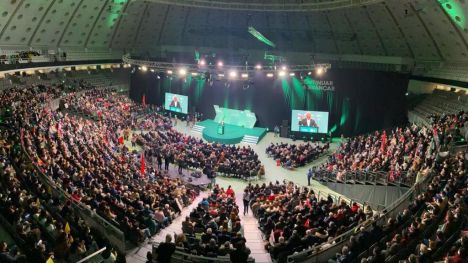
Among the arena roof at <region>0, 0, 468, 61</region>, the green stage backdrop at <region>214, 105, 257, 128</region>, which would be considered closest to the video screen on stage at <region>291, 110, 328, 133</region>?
the green stage backdrop at <region>214, 105, 257, 128</region>

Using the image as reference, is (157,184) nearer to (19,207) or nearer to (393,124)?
(19,207)

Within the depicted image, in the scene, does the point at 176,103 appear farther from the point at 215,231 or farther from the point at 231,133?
the point at 215,231

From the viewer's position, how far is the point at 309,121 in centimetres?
3325

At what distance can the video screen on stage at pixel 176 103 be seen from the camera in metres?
39.3

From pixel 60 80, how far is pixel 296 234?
1224 inches

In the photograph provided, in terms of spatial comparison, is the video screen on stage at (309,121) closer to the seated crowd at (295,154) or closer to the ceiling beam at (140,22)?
the seated crowd at (295,154)

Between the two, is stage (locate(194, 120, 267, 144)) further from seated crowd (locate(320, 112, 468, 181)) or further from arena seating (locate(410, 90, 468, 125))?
arena seating (locate(410, 90, 468, 125))

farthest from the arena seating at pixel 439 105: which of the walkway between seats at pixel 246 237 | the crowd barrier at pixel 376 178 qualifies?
the walkway between seats at pixel 246 237

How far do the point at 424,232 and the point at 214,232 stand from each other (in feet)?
19.2

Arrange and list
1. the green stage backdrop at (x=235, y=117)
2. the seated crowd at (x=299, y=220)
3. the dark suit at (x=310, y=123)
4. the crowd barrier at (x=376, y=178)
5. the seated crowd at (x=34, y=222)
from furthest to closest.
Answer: the green stage backdrop at (x=235, y=117) → the dark suit at (x=310, y=123) → the crowd barrier at (x=376, y=178) → the seated crowd at (x=299, y=220) → the seated crowd at (x=34, y=222)

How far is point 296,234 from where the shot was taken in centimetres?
1180

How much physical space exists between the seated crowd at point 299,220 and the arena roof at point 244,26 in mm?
13717

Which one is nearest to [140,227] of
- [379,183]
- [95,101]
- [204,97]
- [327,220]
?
[327,220]

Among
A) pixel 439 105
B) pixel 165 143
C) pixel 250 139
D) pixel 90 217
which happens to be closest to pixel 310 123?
pixel 250 139
